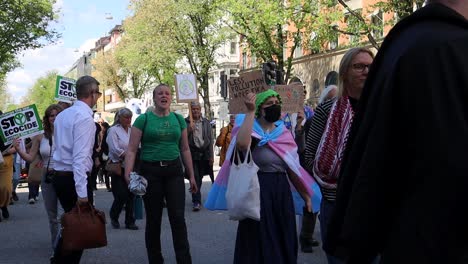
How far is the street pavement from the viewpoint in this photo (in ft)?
27.9

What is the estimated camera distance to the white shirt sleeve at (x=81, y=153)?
238 inches

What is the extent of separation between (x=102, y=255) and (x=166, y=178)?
7.65 feet

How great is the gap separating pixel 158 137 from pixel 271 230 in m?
1.79

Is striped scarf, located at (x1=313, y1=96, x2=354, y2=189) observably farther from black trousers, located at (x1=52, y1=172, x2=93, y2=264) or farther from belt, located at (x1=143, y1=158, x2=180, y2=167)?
belt, located at (x1=143, y1=158, x2=180, y2=167)

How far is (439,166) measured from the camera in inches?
73.3

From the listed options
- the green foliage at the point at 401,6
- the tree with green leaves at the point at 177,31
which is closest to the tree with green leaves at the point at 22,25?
the tree with green leaves at the point at 177,31

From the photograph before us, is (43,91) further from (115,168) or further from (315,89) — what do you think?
(115,168)

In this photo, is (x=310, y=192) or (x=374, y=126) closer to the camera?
(x=374, y=126)

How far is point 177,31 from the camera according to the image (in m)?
49.7

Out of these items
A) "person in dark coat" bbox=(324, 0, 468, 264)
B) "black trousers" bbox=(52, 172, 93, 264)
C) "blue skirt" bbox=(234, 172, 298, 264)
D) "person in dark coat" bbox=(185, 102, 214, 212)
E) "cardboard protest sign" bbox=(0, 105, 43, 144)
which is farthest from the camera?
"person in dark coat" bbox=(185, 102, 214, 212)

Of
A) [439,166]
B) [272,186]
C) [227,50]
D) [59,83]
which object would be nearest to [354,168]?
[439,166]

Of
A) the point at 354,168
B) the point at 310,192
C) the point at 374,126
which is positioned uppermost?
the point at 374,126

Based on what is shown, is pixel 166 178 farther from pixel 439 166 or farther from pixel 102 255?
pixel 439 166

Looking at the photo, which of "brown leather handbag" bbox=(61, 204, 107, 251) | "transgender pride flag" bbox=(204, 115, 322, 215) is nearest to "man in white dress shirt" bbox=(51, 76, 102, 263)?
Result: "brown leather handbag" bbox=(61, 204, 107, 251)
